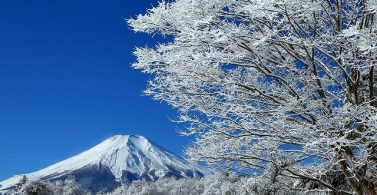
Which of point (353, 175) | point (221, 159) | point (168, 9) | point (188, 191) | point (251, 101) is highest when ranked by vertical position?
point (188, 191)

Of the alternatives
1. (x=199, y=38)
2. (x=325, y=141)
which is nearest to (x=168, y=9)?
Result: (x=199, y=38)

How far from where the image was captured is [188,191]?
118m

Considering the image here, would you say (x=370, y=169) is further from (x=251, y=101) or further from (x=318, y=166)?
(x=251, y=101)

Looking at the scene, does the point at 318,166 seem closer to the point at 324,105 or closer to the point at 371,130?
the point at 324,105

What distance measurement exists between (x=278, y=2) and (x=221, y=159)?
11.1 feet

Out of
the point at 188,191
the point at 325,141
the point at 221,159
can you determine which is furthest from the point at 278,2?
the point at 188,191

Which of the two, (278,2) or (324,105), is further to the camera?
(324,105)

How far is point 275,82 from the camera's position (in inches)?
365

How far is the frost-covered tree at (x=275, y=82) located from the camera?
24.5ft

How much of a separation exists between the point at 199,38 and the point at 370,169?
3794mm

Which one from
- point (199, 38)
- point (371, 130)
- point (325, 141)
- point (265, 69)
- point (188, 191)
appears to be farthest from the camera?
point (188, 191)

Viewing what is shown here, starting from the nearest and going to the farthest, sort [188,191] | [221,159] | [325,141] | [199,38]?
1. [325,141]
2. [199,38]
3. [221,159]
4. [188,191]

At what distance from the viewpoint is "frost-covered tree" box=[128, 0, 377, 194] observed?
7.46m

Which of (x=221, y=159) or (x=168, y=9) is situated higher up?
(x=168, y=9)
